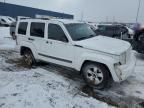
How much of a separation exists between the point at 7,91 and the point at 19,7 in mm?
48664

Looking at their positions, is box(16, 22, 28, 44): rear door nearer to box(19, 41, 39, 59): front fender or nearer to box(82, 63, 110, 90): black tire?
box(19, 41, 39, 59): front fender

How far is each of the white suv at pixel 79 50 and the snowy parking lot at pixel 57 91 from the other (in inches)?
17.9

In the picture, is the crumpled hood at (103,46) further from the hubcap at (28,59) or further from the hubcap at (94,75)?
the hubcap at (28,59)

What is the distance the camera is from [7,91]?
4992 mm

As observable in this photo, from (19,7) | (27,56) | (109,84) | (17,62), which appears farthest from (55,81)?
(19,7)

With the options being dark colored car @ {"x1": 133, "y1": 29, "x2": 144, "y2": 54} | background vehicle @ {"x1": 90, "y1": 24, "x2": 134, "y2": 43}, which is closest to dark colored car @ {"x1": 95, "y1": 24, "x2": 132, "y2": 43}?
background vehicle @ {"x1": 90, "y1": 24, "x2": 134, "y2": 43}

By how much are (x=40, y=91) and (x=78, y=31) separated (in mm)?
2408

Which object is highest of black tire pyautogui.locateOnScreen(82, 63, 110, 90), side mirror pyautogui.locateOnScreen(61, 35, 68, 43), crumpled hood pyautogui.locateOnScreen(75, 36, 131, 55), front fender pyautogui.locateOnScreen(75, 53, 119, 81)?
side mirror pyautogui.locateOnScreen(61, 35, 68, 43)

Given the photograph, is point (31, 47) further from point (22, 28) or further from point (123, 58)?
point (123, 58)

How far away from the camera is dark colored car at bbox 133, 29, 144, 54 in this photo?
960 cm

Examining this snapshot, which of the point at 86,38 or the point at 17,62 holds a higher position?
the point at 86,38

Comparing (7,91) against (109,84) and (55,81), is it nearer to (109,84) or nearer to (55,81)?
(55,81)

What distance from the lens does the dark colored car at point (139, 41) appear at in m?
9.60

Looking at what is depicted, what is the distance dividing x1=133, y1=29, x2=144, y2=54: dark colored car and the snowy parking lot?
9.30ft
